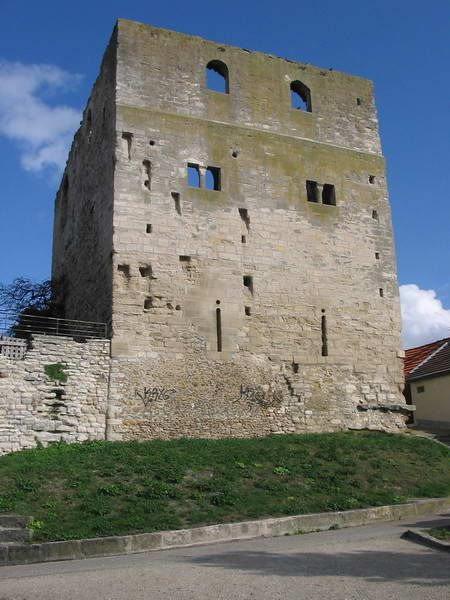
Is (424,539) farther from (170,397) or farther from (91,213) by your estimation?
(91,213)

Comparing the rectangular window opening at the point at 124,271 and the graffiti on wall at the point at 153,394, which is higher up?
the rectangular window opening at the point at 124,271

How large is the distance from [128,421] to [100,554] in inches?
253

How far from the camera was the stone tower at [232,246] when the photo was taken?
57.8 ft

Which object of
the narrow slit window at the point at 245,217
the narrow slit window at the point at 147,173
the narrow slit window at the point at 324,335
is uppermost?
the narrow slit window at the point at 147,173

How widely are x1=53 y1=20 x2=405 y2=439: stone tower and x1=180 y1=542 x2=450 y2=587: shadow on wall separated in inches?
300

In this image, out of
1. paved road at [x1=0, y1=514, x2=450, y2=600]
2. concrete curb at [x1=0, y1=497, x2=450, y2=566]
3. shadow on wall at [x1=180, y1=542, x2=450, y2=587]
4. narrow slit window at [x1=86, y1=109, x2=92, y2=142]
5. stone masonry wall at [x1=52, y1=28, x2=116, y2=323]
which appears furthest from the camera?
narrow slit window at [x1=86, y1=109, x2=92, y2=142]

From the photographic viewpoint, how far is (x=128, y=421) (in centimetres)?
1650

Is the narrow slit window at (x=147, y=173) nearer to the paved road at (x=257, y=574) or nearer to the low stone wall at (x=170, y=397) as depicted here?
the low stone wall at (x=170, y=397)

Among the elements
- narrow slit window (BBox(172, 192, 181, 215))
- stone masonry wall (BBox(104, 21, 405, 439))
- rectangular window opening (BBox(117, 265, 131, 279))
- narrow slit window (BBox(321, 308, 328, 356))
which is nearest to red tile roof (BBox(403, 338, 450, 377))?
stone masonry wall (BBox(104, 21, 405, 439))

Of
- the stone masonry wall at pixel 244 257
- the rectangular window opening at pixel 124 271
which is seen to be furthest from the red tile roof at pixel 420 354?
the rectangular window opening at pixel 124 271

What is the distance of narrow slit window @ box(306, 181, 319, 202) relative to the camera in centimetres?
2103

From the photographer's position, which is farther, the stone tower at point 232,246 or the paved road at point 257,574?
the stone tower at point 232,246

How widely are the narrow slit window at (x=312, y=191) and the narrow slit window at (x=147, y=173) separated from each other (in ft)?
16.9

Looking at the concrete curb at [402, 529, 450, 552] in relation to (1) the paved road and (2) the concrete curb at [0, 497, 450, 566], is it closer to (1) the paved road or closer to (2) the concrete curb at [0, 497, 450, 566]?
(1) the paved road
